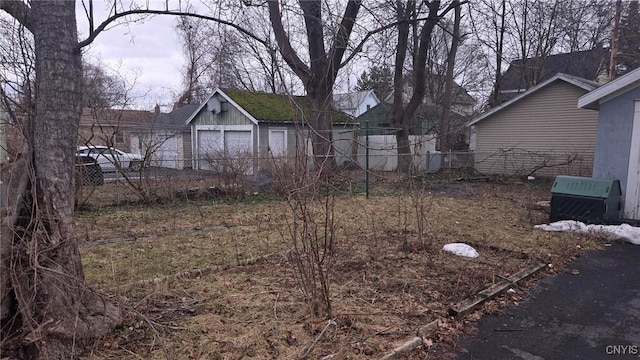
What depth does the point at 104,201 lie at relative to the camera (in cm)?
962

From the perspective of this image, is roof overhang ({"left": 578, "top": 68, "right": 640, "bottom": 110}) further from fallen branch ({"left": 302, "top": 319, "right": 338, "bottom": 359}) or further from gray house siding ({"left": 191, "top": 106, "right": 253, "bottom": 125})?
gray house siding ({"left": 191, "top": 106, "right": 253, "bottom": 125})

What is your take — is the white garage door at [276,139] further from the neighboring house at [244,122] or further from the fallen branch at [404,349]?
the fallen branch at [404,349]

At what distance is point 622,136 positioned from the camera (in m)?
7.51

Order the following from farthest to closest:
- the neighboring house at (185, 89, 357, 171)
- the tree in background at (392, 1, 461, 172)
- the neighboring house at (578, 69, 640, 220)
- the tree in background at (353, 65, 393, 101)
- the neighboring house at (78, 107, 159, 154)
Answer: the tree in background at (353, 65, 393, 101)
the neighboring house at (185, 89, 357, 171)
the tree in background at (392, 1, 461, 172)
the neighboring house at (78, 107, 159, 154)
the neighboring house at (578, 69, 640, 220)

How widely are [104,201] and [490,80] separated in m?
26.0

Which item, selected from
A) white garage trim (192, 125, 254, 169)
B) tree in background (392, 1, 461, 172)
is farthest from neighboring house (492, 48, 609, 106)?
white garage trim (192, 125, 254, 169)

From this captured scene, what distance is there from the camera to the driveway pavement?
122 inches

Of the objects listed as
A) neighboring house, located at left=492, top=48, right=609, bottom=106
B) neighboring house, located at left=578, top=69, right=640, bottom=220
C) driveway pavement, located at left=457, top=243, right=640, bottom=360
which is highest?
neighboring house, located at left=492, top=48, right=609, bottom=106

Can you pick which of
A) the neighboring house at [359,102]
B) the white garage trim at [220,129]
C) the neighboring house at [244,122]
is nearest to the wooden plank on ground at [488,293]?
the neighboring house at [244,122]

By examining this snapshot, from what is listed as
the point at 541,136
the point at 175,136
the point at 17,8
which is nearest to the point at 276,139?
the point at 175,136

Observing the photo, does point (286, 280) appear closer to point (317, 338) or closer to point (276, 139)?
point (317, 338)

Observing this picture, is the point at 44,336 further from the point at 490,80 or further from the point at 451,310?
the point at 490,80

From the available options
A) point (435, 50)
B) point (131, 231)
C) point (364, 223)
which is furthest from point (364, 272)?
point (435, 50)

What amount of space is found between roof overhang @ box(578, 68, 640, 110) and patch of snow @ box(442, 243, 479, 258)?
466cm
